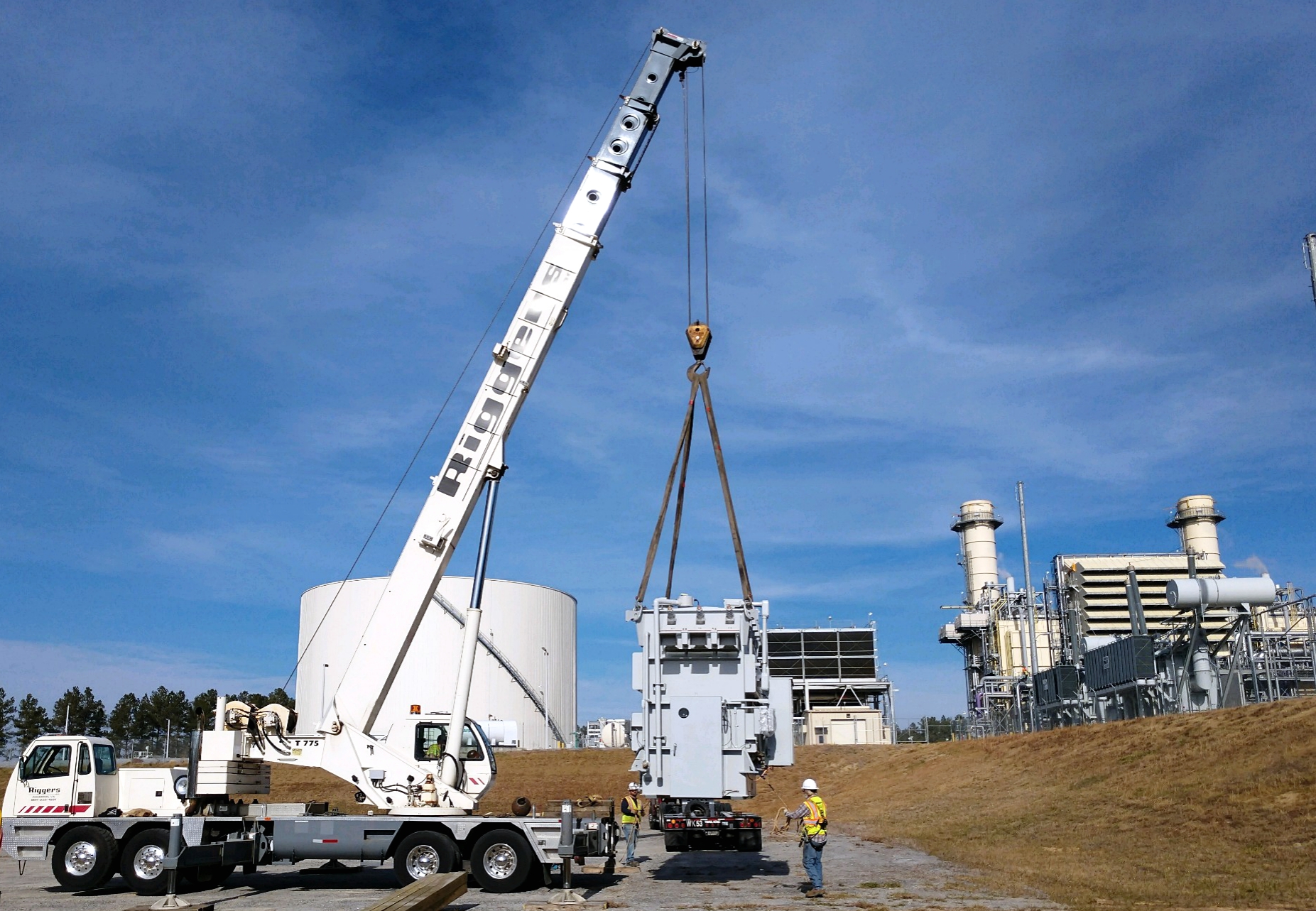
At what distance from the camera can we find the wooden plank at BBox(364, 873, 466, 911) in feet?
36.6

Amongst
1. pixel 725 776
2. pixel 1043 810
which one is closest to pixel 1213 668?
pixel 1043 810

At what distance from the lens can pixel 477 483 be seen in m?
19.7

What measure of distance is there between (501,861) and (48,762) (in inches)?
334

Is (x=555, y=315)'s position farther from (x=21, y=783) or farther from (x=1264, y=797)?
(x=1264, y=797)

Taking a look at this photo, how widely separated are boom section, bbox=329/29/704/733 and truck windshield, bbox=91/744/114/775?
416 centimetres

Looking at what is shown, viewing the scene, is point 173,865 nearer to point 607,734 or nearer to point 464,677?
point 464,677

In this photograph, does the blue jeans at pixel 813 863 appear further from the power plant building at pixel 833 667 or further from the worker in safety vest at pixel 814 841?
the power plant building at pixel 833 667

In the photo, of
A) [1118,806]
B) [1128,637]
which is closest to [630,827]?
[1118,806]

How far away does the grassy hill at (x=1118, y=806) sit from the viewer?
52.5 feet

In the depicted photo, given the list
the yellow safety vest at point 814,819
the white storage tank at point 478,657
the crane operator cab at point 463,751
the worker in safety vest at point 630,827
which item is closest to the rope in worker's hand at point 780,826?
the worker in safety vest at point 630,827

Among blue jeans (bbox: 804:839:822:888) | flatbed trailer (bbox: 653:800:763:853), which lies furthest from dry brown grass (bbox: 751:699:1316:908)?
flatbed trailer (bbox: 653:800:763:853)

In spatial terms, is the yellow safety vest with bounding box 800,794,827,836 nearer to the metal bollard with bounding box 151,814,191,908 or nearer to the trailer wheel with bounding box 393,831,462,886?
the trailer wheel with bounding box 393,831,462,886

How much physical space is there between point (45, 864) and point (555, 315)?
16603 mm

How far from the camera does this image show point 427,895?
38.9ft
